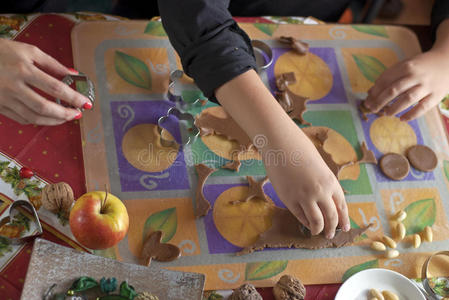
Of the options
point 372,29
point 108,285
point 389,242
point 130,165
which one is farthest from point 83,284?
point 372,29

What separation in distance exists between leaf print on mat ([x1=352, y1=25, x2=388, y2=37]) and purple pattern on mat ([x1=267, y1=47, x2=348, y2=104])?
0.12 metres

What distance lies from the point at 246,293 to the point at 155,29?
634 mm

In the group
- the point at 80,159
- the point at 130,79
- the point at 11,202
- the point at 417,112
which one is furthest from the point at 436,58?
the point at 11,202

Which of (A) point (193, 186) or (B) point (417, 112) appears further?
(B) point (417, 112)

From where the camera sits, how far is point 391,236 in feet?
3.18

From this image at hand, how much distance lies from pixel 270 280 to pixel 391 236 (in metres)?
0.28

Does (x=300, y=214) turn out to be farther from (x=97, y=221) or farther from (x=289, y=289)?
(x=97, y=221)

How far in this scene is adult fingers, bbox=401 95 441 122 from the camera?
1105mm

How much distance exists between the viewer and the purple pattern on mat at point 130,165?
92cm

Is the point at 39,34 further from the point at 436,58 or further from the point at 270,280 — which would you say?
the point at 436,58

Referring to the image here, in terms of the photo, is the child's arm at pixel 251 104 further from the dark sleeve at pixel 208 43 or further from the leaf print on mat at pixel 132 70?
the leaf print on mat at pixel 132 70

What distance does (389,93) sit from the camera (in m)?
1.09

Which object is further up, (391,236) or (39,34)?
(39,34)

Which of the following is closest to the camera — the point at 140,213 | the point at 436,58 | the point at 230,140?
the point at 140,213
